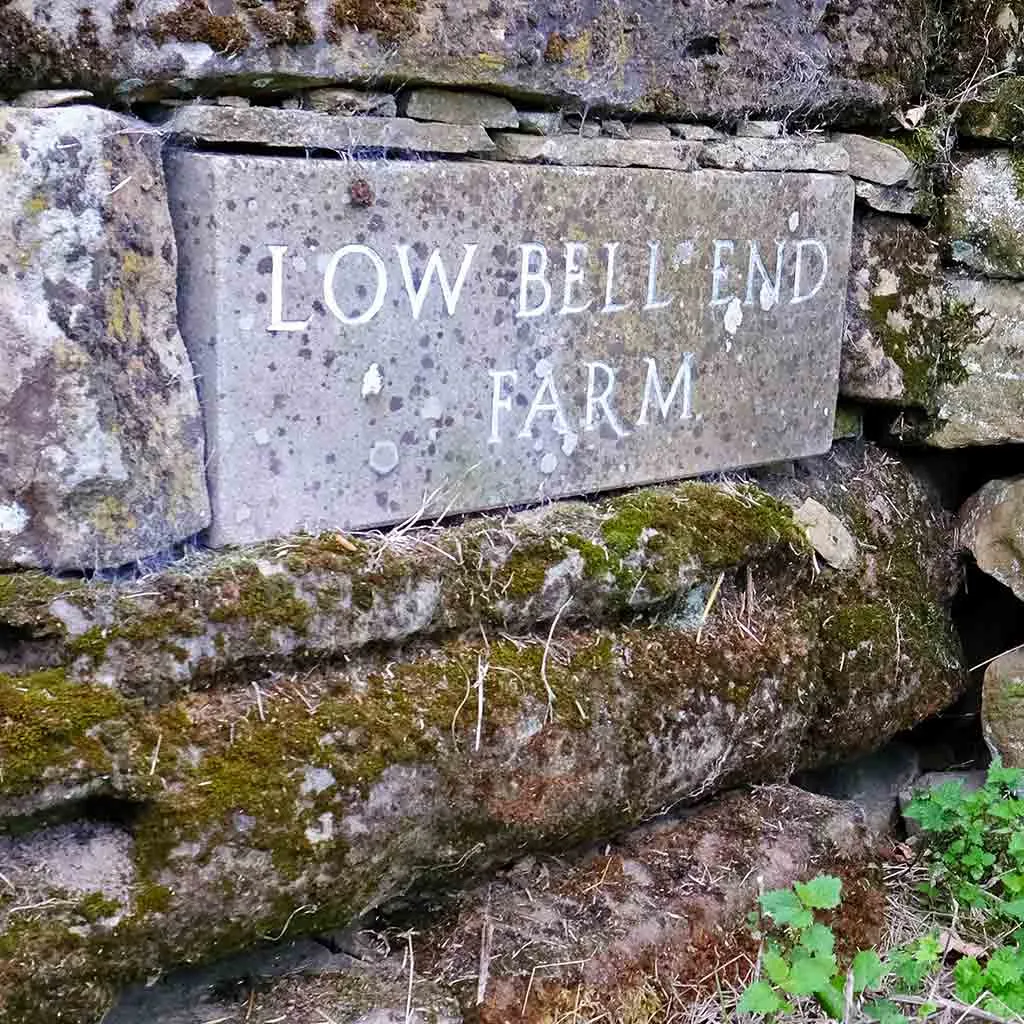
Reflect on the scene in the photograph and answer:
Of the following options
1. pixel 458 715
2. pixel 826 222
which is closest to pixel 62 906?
pixel 458 715

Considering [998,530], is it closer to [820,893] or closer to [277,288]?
[820,893]

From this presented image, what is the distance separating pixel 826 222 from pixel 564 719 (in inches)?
59.1

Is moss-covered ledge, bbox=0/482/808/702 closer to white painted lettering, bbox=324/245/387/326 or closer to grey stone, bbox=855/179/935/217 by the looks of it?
white painted lettering, bbox=324/245/387/326

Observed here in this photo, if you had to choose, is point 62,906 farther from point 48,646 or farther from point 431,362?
point 431,362

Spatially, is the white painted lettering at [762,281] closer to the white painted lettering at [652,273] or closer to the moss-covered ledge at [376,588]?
the white painted lettering at [652,273]

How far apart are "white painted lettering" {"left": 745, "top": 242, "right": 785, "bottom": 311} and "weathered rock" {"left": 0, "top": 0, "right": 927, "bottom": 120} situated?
1.07 ft

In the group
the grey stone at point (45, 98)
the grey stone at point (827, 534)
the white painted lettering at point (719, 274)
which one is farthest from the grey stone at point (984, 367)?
the grey stone at point (45, 98)

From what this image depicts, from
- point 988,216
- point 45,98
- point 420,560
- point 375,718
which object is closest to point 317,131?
point 45,98

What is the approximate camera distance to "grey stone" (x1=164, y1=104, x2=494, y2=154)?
219cm

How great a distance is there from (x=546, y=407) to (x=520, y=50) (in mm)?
702

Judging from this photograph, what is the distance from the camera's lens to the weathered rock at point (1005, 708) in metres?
3.53

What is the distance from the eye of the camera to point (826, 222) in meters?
3.33

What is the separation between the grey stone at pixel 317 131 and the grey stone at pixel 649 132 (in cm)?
47

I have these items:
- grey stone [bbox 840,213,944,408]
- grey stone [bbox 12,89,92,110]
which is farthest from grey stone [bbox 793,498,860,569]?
grey stone [bbox 12,89,92,110]
